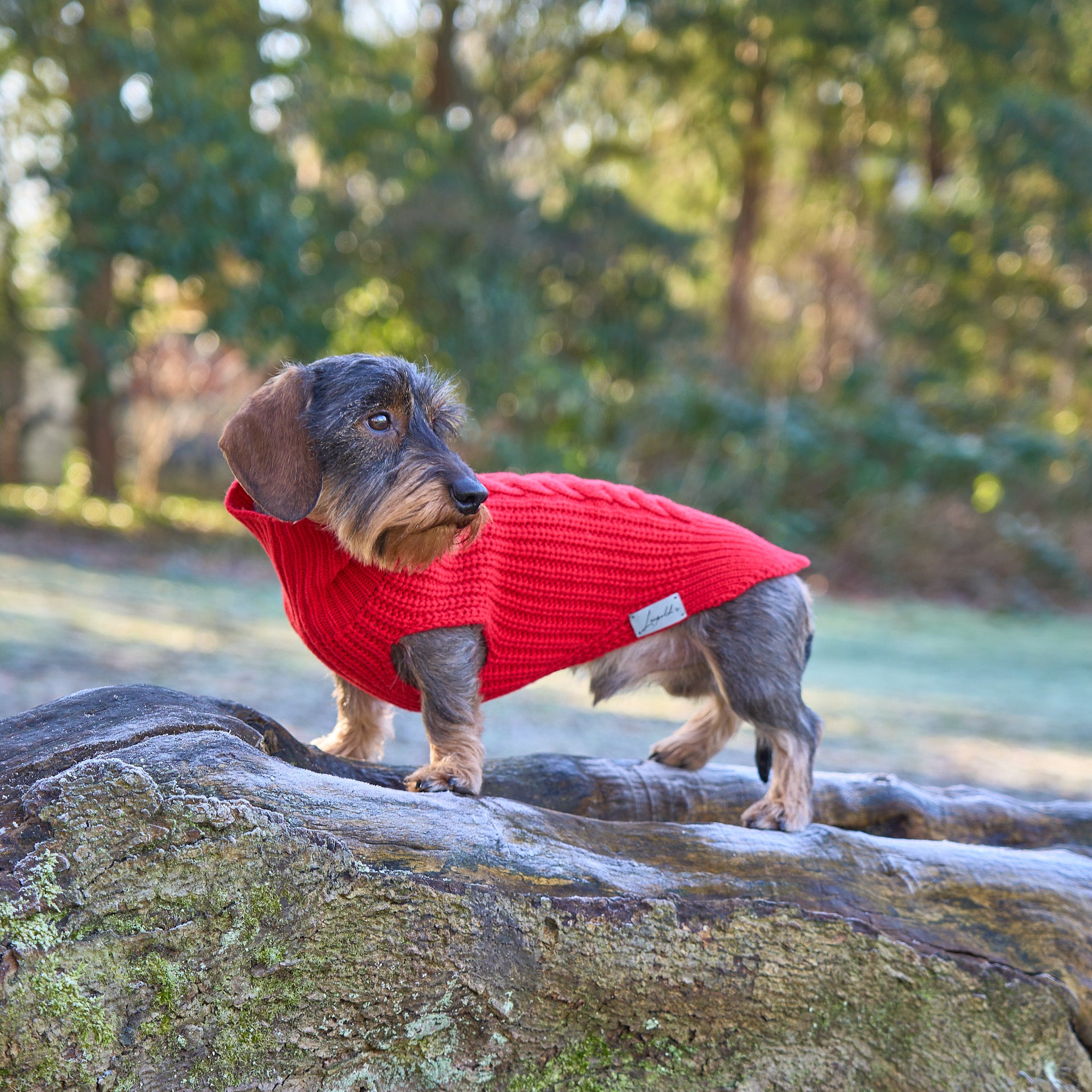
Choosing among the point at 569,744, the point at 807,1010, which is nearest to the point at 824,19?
the point at 569,744

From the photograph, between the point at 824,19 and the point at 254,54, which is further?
the point at 824,19

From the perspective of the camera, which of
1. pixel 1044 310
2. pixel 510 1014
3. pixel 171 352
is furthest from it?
pixel 1044 310

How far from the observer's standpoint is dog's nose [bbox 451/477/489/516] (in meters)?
2.99

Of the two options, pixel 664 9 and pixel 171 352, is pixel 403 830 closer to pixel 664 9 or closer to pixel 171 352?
pixel 171 352

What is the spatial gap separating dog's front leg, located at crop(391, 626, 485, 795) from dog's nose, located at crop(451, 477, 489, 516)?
16.0 inches

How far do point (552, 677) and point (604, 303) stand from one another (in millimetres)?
9306

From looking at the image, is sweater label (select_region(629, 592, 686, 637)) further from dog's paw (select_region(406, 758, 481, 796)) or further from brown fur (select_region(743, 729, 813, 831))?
dog's paw (select_region(406, 758, 481, 796))

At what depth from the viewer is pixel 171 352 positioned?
17734 millimetres

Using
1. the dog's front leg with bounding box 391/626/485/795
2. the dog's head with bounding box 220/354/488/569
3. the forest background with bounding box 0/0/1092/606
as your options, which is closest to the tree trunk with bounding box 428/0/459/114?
the forest background with bounding box 0/0/1092/606

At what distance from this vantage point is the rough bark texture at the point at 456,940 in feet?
6.50

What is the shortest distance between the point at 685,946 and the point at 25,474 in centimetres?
2177

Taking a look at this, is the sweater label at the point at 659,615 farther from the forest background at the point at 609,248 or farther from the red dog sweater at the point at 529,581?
the forest background at the point at 609,248

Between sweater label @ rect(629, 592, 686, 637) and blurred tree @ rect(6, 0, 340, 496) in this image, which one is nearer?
sweater label @ rect(629, 592, 686, 637)

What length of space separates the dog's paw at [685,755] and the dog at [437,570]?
10.7 inches
